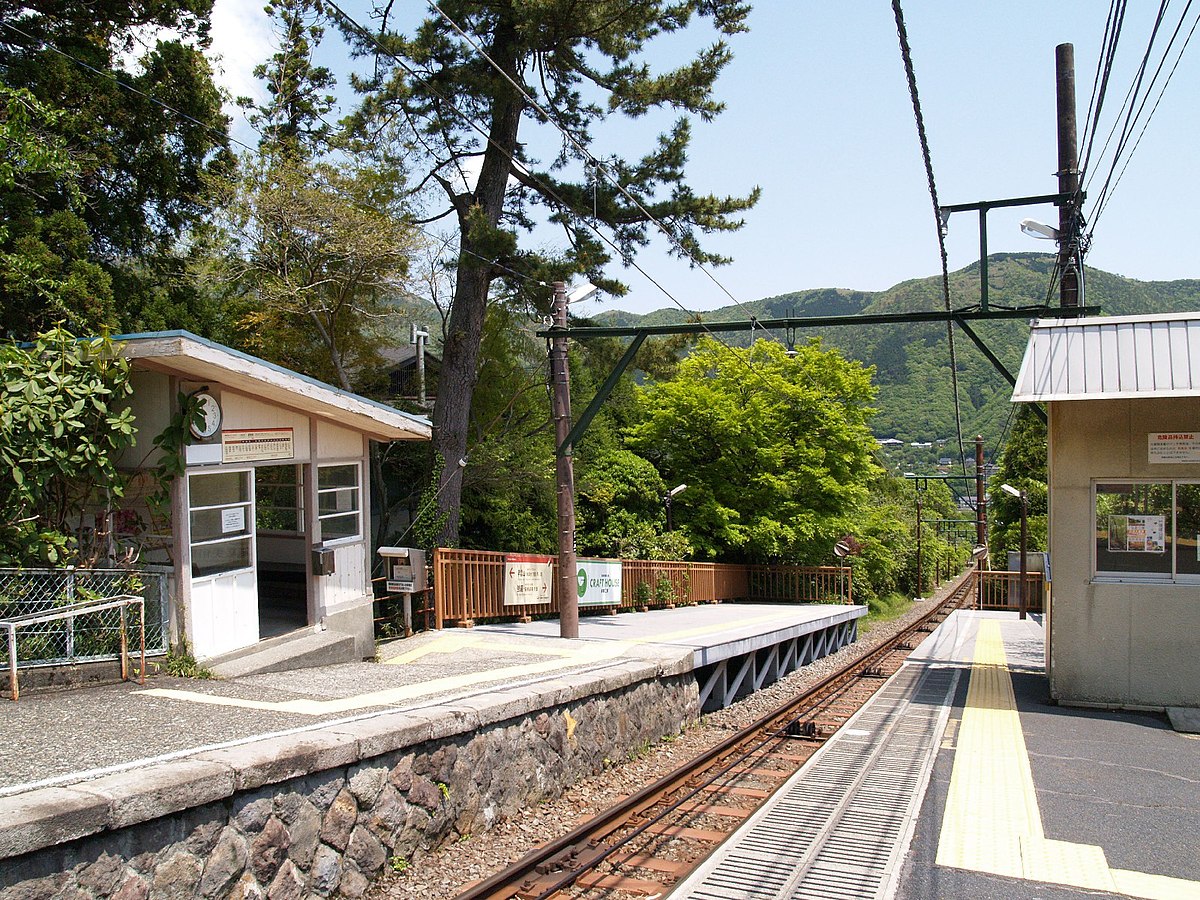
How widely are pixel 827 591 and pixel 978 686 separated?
16.3 m

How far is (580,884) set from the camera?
659 centimetres

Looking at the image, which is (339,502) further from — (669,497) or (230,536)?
(669,497)

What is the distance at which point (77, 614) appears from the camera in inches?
302

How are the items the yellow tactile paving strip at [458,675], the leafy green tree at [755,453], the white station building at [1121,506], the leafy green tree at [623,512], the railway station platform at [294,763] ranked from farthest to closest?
the leafy green tree at [755,453] → the leafy green tree at [623,512] → the white station building at [1121,506] → the yellow tactile paving strip at [458,675] → the railway station platform at [294,763]

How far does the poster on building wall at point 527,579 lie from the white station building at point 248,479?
3.34 metres

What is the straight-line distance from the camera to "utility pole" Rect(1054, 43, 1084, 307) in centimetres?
1303

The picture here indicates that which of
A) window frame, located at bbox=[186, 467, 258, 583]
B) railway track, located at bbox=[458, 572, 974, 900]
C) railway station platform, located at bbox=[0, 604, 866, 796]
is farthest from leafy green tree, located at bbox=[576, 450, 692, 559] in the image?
window frame, located at bbox=[186, 467, 258, 583]

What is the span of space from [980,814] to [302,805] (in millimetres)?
5081

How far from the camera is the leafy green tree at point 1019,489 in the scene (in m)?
45.5

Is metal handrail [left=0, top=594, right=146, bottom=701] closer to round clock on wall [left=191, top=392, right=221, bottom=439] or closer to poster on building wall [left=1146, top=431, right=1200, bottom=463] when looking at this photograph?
round clock on wall [left=191, top=392, right=221, bottom=439]

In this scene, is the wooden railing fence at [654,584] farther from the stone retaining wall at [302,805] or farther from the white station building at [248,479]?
the stone retaining wall at [302,805]

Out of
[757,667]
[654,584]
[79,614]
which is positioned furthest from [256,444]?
[654,584]

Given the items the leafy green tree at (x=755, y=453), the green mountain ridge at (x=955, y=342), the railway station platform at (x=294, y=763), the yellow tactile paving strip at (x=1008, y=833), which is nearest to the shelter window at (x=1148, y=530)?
the yellow tactile paving strip at (x=1008, y=833)

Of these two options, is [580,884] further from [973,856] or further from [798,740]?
[798,740]
